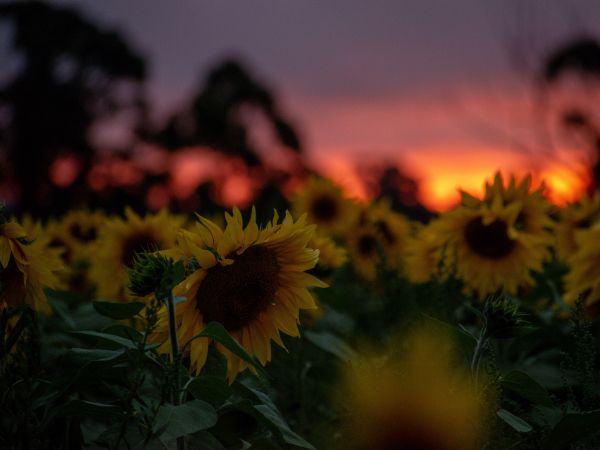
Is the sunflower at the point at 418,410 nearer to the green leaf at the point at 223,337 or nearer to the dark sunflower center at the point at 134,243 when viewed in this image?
the green leaf at the point at 223,337

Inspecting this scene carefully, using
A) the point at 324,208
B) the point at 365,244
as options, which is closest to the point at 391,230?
the point at 365,244

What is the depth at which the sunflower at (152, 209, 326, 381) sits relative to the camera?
6.18ft

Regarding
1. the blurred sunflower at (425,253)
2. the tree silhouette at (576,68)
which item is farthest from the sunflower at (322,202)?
the tree silhouette at (576,68)

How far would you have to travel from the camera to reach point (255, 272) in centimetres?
200

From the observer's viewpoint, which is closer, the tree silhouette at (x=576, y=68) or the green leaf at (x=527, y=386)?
the green leaf at (x=527, y=386)

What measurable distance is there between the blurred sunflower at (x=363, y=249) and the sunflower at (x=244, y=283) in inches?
126

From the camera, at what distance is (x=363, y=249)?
5352 millimetres

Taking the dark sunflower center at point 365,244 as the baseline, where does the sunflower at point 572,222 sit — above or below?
above

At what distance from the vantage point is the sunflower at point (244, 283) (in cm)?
188

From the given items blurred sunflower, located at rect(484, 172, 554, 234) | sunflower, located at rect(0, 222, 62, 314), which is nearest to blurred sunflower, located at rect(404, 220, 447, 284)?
blurred sunflower, located at rect(484, 172, 554, 234)

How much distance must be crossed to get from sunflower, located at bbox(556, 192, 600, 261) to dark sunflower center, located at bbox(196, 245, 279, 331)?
230cm

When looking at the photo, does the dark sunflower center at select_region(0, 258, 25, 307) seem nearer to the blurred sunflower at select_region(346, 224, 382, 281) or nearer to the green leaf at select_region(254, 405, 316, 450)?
the green leaf at select_region(254, 405, 316, 450)

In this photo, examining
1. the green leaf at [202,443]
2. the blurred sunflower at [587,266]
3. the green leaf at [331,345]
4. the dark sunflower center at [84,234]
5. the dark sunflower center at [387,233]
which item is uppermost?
the blurred sunflower at [587,266]

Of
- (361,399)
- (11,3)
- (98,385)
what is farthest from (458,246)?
(11,3)
